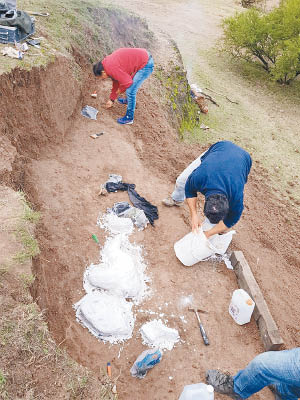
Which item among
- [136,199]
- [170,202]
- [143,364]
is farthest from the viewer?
[170,202]

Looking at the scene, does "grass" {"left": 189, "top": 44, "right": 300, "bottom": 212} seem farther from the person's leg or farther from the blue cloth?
the blue cloth

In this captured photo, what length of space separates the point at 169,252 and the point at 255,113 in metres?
6.94

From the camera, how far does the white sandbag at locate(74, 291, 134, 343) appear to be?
359 cm

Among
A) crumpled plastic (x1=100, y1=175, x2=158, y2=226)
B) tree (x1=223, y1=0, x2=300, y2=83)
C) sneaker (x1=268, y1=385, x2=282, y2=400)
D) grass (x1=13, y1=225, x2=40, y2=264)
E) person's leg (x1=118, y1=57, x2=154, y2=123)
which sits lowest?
crumpled plastic (x1=100, y1=175, x2=158, y2=226)

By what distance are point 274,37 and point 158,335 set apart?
11038 mm

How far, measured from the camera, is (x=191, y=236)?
452cm

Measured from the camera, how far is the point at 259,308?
4.17 meters

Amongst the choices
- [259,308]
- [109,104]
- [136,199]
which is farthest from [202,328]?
[109,104]

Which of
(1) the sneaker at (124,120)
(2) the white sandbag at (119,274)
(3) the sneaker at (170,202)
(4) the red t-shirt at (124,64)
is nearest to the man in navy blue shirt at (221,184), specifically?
(2) the white sandbag at (119,274)

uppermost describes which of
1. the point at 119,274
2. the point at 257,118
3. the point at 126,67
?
the point at 126,67

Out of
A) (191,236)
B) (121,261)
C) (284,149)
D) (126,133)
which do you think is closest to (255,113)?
(284,149)

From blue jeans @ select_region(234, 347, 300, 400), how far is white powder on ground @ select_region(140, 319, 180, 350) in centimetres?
82

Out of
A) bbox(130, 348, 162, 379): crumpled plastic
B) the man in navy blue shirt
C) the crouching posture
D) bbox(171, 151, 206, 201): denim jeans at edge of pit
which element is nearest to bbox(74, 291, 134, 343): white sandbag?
bbox(130, 348, 162, 379): crumpled plastic

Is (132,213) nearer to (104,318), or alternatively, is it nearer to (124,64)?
(104,318)
